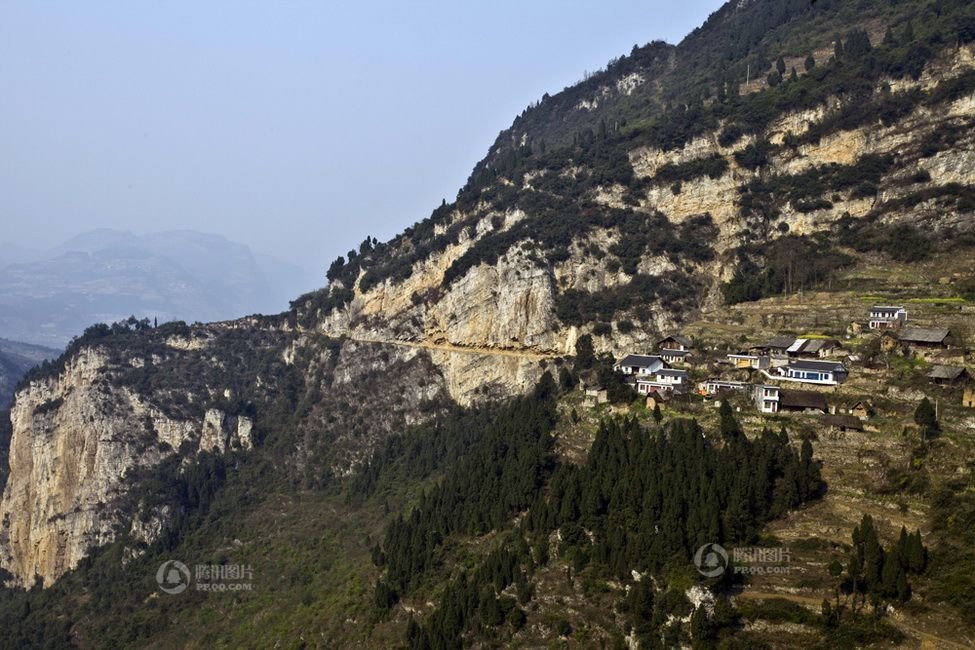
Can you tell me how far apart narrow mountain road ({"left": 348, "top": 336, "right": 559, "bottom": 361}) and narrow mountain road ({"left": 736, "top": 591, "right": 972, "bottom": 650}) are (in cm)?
4215

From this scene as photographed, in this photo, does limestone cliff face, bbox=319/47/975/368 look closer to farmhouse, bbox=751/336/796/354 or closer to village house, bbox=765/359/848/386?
farmhouse, bbox=751/336/796/354

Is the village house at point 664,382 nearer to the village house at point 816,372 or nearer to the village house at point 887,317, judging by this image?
the village house at point 816,372

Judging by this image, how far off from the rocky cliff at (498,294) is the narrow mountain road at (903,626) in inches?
1469

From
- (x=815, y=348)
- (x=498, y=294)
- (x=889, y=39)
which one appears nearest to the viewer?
(x=815, y=348)

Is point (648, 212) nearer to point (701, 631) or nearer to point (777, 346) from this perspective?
point (777, 346)

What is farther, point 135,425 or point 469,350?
point 135,425

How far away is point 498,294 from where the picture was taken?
80.1 metres

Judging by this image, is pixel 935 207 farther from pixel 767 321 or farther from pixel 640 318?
pixel 640 318

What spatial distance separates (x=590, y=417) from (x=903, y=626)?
2486 cm

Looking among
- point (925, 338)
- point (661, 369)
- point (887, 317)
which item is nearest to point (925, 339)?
point (925, 338)

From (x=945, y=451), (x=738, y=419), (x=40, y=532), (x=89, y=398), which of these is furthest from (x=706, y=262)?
(x=40, y=532)

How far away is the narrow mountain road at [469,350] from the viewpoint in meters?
76.2

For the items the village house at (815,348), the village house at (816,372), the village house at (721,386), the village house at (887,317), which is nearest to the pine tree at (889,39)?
the village house at (887,317)

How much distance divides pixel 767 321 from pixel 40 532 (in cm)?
7669
